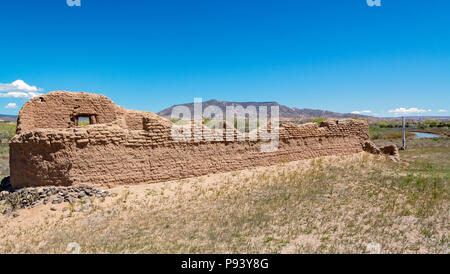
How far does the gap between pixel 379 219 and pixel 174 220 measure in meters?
4.26

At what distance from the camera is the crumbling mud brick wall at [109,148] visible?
769 cm

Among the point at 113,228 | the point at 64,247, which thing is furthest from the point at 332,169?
the point at 64,247

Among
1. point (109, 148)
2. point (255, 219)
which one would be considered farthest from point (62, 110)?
point (255, 219)

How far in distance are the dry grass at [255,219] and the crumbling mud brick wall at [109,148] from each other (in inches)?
28.3

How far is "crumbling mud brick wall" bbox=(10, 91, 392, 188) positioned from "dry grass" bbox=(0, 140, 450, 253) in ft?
2.36

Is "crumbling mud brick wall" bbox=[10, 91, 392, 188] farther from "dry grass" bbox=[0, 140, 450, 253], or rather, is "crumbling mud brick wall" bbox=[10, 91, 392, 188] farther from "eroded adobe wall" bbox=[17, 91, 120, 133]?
"dry grass" bbox=[0, 140, 450, 253]

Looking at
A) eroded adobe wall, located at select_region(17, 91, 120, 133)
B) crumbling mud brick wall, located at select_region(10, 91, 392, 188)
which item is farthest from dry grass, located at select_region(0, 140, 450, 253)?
eroded adobe wall, located at select_region(17, 91, 120, 133)

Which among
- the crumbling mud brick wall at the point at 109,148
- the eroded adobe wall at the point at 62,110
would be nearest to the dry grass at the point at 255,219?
the crumbling mud brick wall at the point at 109,148

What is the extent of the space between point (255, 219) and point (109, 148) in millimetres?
4875

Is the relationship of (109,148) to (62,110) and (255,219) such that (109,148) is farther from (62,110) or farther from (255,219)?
(255,219)

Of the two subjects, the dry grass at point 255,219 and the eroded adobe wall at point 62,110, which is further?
the eroded adobe wall at point 62,110

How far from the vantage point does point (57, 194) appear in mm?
7215

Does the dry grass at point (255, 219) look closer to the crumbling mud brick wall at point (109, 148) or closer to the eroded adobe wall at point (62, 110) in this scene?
the crumbling mud brick wall at point (109, 148)
